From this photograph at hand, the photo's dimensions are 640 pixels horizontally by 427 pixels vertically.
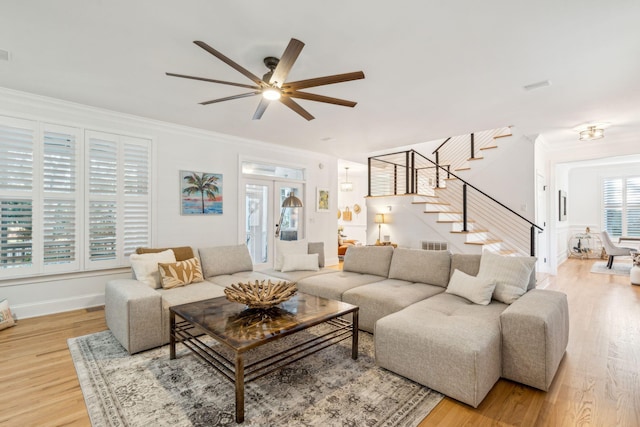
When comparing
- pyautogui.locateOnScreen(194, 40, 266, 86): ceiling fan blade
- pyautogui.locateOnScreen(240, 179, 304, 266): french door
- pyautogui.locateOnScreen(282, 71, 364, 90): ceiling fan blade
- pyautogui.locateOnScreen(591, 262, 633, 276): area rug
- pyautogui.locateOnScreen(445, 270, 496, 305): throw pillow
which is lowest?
pyautogui.locateOnScreen(591, 262, 633, 276): area rug

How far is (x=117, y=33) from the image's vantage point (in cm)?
237

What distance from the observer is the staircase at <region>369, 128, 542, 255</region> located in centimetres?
601

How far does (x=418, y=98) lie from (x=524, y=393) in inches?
119

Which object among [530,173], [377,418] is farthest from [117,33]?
[530,173]

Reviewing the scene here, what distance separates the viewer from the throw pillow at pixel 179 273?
333 centimetres

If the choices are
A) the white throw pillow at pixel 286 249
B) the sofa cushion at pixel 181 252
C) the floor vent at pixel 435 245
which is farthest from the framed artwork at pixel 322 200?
the sofa cushion at pixel 181 252

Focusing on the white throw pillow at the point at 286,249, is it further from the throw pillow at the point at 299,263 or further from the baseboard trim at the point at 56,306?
the baseboard trim at the point at 56,306

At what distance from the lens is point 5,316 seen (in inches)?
131

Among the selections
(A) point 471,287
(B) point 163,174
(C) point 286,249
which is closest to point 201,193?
(B) point 163,174

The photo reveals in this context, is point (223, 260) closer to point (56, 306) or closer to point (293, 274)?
point (293, 274)

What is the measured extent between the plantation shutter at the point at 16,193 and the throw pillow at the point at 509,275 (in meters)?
4.98

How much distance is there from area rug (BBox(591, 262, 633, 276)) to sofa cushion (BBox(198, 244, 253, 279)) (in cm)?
727

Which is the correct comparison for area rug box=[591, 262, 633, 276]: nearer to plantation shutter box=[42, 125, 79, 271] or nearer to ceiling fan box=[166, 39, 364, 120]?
ceiling fan box=[166, 39, 364, 120]

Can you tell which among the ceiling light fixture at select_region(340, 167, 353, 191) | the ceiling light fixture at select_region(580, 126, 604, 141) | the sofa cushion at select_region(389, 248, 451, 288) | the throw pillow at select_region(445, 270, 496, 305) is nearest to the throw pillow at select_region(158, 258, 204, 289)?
the sofa cushion at select_region(389, 248, 451, 288)
